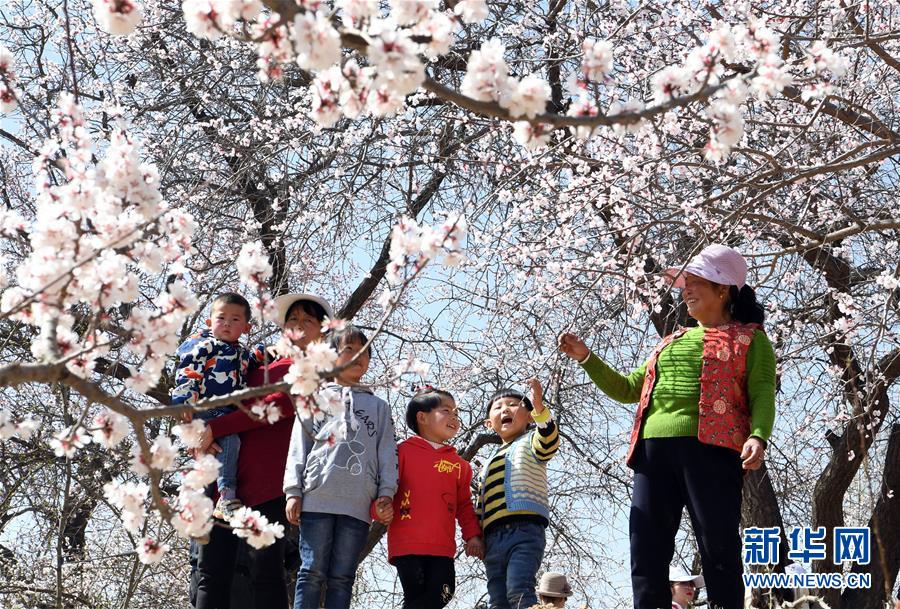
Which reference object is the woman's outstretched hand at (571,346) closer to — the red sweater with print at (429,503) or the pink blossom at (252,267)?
the red sweater with print at (429,503)

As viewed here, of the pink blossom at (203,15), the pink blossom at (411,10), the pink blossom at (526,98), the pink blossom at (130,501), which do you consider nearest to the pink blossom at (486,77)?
the pink blossom at (526,98)

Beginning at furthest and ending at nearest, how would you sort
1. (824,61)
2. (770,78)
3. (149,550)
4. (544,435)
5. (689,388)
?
(544,435) → (689,388) → (824,61) → (149,550) → (770,78)

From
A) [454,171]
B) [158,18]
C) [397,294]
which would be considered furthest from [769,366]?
[158,18]

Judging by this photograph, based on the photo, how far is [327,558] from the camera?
3.79 m

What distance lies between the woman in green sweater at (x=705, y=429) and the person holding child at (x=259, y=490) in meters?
1.05

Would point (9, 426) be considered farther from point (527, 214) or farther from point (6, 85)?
point (527, 214)

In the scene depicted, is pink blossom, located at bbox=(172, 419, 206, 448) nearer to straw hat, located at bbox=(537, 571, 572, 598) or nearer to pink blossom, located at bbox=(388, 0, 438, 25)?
pink blossom, located at bbox=(388, 0, 438, 25)

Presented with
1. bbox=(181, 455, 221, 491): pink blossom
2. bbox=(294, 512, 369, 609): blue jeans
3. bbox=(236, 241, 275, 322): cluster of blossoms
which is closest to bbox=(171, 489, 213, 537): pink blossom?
bbox=(181, 455, 221, 491): pink blossom

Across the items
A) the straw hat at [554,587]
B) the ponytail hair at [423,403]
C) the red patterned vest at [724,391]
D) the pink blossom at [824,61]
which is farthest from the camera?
the straw hat at [554,587]

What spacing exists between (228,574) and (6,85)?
201 cm

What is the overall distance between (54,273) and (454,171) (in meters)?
4.85

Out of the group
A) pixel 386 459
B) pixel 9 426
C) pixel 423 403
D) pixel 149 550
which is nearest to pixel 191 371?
pixel 386 459

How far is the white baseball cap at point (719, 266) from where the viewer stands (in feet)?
12.3

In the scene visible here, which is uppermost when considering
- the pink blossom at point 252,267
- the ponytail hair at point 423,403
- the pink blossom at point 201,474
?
the ponytail hair at point 423,403
